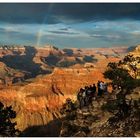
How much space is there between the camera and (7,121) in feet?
56.0

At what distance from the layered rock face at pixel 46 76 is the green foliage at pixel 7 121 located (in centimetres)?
12

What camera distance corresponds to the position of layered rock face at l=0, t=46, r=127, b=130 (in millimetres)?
17094

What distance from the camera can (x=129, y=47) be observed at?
56.0 feet

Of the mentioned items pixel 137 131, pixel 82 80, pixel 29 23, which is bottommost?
pixel 137 131

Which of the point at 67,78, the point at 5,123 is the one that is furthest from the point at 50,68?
the point at 5,123

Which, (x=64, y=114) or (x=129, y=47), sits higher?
(x=129, y=47)

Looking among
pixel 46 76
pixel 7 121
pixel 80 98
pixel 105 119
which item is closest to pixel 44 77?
pixel 46 76

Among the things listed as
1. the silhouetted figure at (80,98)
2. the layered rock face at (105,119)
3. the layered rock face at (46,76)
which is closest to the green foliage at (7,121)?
the layered rock face at (46,76)

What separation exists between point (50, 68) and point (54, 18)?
3.73 ft

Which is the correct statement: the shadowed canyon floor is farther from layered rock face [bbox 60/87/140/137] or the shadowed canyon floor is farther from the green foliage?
layered rock face [bbox 60/87/140/137]

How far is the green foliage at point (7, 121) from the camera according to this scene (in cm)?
1696

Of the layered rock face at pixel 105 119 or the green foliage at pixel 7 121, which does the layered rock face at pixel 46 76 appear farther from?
the layered rock face at pixel 105 119

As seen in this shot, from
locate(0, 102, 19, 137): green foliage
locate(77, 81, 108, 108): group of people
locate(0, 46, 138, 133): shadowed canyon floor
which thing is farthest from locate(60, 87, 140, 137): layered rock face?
locate(0, 102, 19, 137): green foliage

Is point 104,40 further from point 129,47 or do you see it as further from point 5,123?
point 5,123
